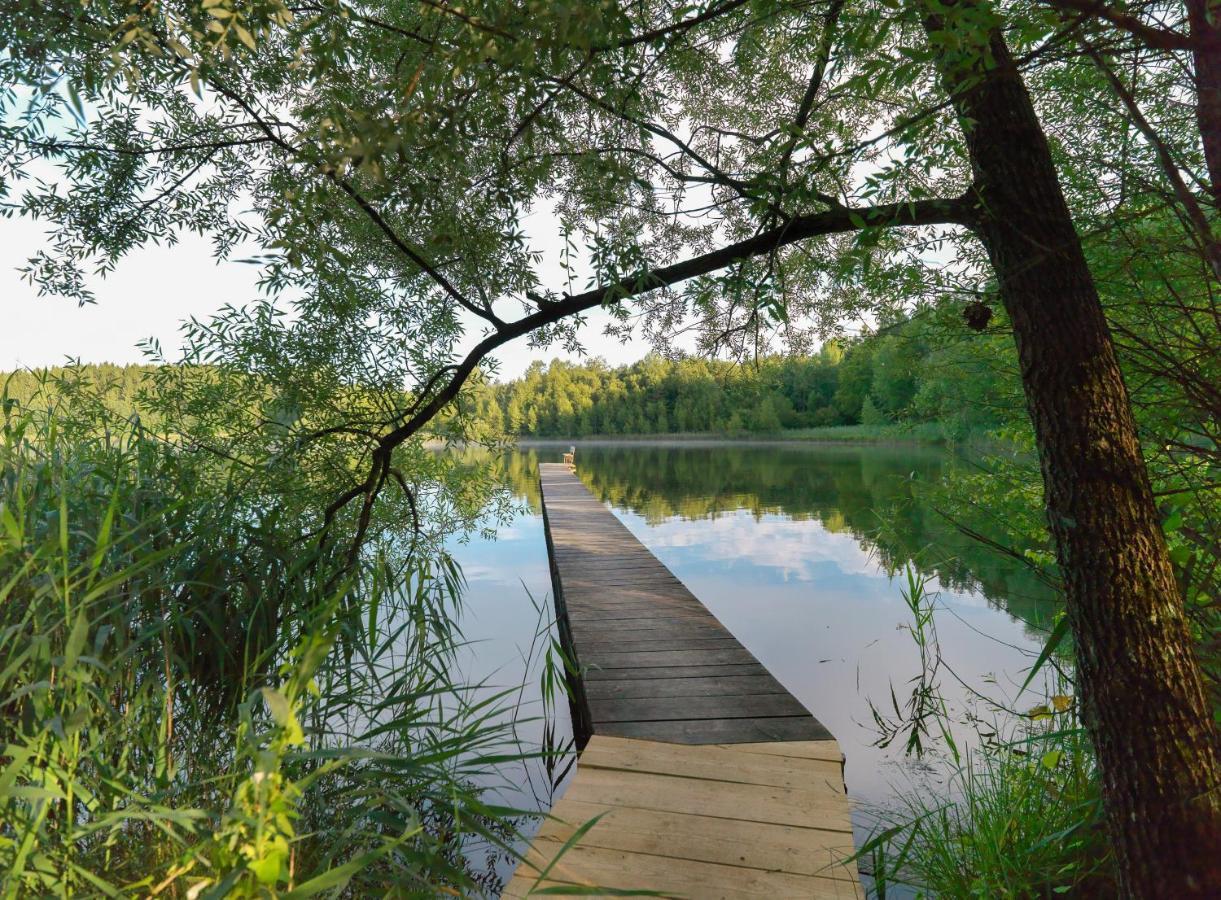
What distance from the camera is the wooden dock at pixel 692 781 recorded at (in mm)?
2031

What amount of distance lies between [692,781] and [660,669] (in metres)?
1.22

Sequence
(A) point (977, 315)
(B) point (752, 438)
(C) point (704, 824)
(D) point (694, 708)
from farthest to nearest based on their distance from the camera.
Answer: (B) point (752, 438) < (D) point (694, 708) < (C) point (704, 824) < (A) point (977, 315)

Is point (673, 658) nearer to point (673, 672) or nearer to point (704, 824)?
point (673, 672)

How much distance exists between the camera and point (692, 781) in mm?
2582

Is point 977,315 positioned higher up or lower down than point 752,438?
higher up

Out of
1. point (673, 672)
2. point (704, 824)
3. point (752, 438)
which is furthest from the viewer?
point (752, 438)

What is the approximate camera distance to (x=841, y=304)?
446 centimetres

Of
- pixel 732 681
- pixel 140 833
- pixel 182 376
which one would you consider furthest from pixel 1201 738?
pixel 182 376

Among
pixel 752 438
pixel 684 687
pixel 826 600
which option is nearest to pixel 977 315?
pixel 684 687

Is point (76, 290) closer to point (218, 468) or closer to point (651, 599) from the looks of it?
point (218, 468)

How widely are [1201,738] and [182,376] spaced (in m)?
5.24

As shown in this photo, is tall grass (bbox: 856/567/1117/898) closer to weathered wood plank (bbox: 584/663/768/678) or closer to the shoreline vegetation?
weathered wood plank (bbox: 584/663/768/678)

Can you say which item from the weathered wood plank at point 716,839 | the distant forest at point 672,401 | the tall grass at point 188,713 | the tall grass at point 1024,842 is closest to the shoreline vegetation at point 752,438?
the distant forest at point 672,401

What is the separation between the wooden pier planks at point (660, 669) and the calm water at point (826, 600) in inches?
16.3
